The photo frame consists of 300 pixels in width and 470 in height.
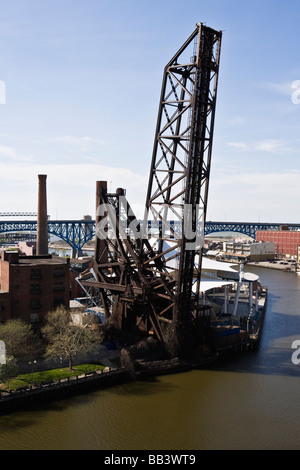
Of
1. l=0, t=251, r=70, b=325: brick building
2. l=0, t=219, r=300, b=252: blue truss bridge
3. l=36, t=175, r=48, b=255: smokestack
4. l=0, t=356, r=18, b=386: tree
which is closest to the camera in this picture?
l=0, t=356, r=18, b=386: tree

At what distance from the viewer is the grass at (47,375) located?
22.5 metres

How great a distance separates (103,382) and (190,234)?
1057cm

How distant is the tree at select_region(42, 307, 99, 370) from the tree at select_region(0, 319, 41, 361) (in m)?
1.06

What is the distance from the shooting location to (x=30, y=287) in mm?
29516

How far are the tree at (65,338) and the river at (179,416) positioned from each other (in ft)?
10.2

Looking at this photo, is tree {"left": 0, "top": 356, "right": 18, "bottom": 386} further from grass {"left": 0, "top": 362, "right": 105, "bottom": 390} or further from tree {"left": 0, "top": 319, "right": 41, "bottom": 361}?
tree {"left": 0, "top": 319, "right": 41, "bottom": 361}

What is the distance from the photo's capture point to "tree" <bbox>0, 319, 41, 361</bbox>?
2408cm

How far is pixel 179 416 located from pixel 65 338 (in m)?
8.50

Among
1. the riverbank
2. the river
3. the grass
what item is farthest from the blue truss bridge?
the river

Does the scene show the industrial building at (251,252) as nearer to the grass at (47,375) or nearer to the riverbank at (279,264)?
the riverbank at (279,264)
